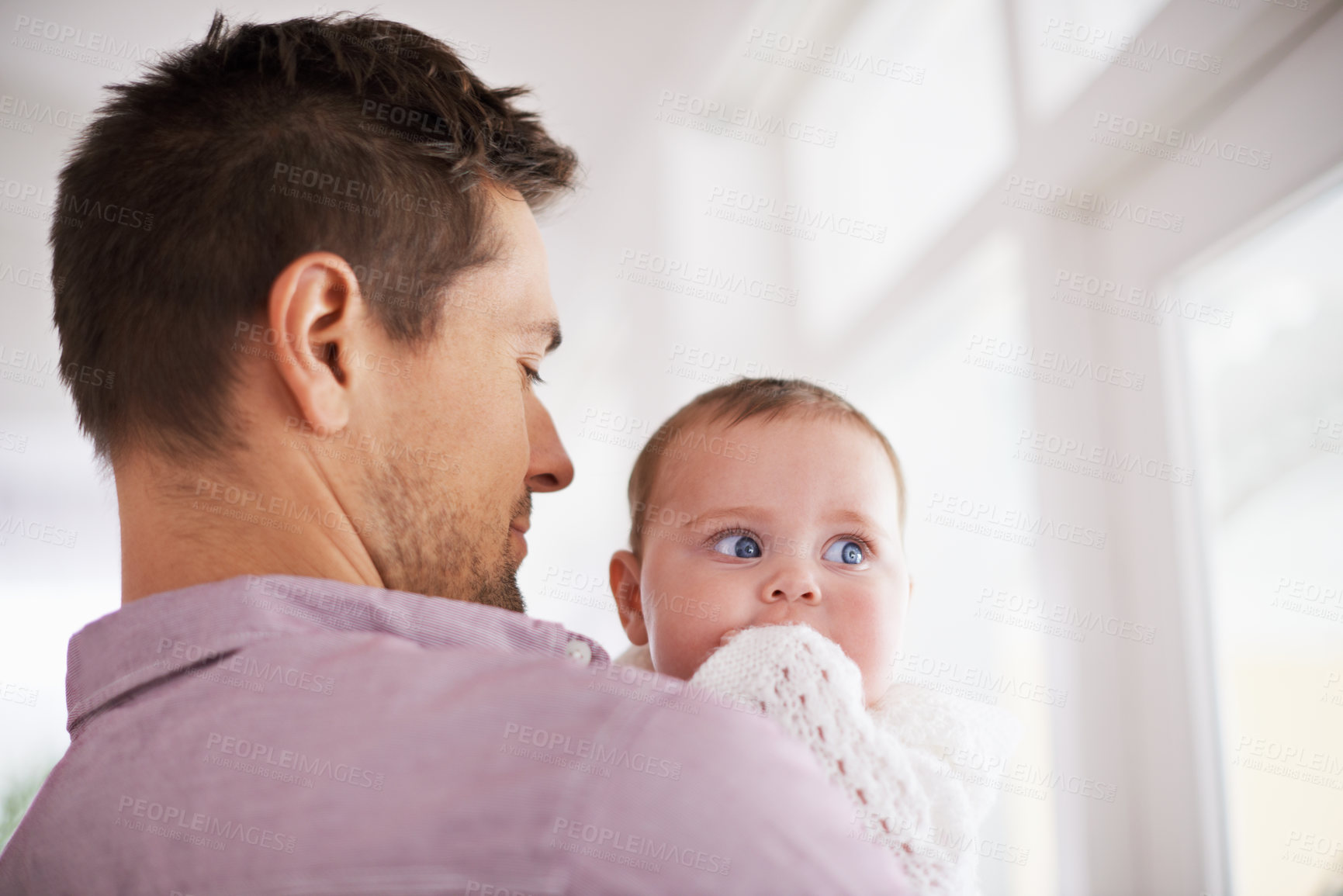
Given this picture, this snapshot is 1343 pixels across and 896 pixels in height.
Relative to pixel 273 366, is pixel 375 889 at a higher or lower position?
lower

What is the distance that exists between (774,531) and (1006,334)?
1.23 m

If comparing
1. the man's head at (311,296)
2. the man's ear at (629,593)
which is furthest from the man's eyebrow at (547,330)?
the man's ear at (629,593)

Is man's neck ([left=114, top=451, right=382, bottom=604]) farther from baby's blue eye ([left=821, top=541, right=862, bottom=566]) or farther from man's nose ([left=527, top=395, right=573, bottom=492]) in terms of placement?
baby's blue eye ([left=821, top=541, right=862, bottom=566])

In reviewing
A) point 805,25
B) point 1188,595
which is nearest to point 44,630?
point 805,25

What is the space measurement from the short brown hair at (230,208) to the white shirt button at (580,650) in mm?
404

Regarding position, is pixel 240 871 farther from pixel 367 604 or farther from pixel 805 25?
pixel 805 25

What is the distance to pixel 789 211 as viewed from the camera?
2.71 m

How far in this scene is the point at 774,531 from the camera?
1210 mm

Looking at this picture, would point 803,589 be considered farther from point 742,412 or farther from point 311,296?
point 311,296

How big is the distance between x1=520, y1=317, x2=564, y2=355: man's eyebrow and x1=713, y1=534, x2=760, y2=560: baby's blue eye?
36 cm

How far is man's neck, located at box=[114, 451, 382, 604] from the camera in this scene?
0.90 m

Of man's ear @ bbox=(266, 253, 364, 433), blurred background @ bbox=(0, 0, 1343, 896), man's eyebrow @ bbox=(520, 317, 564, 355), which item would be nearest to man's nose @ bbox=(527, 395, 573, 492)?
man's eyebrow @ bbox=(520, 317, 564, 355)

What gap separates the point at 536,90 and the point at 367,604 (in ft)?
7.11

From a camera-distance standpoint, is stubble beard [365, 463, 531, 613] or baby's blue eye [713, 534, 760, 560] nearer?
stubble beard [365, 463, 531, 613]
